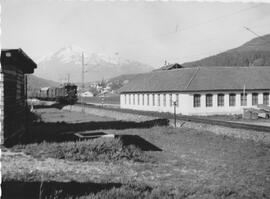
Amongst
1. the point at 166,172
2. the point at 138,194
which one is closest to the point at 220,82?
the point at 166,172

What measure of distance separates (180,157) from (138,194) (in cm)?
609

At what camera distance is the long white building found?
34.1 metres

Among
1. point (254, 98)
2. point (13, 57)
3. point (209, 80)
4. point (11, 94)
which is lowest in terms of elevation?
point (254, 98)

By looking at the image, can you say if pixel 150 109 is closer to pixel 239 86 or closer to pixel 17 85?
pixel 239 86

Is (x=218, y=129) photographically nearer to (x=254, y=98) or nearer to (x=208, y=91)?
(x=208, y=91)

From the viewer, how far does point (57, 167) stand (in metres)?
10.8

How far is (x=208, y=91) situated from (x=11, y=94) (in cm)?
2362

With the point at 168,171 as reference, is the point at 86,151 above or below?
above

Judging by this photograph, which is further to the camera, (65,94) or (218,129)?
(65,94)

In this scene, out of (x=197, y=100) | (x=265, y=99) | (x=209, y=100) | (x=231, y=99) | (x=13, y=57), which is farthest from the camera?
(x=265, y=99)

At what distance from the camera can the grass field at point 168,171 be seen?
27.6ft

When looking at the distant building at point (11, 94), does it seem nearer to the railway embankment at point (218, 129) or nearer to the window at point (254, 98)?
the railway embankment at point (218, 129)

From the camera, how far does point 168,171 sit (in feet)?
36.2

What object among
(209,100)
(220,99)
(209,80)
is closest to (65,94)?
(209,80)
